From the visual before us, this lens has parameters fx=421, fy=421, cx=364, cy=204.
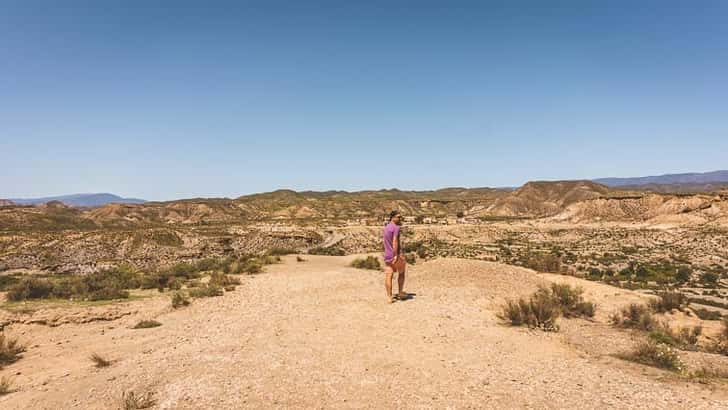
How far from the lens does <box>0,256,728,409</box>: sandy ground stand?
5.98m

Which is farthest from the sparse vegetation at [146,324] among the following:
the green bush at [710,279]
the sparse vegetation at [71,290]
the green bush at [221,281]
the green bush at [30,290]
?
the green bush at [710,279]

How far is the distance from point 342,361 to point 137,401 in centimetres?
323

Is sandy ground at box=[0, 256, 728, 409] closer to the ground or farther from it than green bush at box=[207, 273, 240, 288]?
farther from it

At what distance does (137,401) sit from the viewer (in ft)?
19.0

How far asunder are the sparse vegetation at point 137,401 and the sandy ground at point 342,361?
0.12m

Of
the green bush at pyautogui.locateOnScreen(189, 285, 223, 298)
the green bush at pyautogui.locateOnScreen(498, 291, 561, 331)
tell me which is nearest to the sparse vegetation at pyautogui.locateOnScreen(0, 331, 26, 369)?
the green bush at pyautogui.locateOnScreen(189, 285, 223, 298)

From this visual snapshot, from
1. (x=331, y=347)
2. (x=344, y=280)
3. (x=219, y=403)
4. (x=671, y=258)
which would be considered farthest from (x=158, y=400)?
(x=671, y=258)

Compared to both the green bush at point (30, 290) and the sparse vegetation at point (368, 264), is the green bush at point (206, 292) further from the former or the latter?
the sparse vegetation at point (368, 264)

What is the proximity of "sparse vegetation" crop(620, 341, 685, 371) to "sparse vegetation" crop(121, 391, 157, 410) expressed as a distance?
7.77 meters

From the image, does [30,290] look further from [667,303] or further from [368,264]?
[667,303]

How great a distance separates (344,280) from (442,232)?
1813 inches

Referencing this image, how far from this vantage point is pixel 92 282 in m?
16.1

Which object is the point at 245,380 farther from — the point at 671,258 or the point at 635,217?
the point at 635,217

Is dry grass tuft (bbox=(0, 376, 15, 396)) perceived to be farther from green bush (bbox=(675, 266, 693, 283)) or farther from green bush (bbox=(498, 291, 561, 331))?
green bush (bbox=(675, 266, 693, 283))
